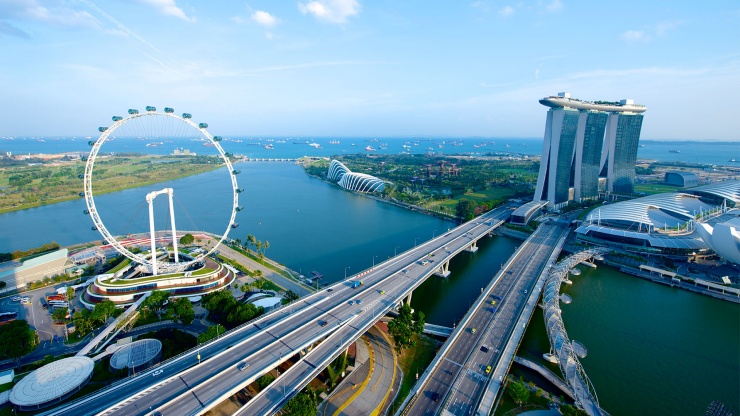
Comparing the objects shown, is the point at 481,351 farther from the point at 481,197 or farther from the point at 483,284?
the point at 481,197

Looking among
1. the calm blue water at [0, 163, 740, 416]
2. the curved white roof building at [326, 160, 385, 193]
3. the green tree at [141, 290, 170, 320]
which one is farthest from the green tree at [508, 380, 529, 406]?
the curved white roof building at [326, 160, 385, 193]

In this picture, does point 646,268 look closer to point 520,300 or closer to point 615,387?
point 520,300

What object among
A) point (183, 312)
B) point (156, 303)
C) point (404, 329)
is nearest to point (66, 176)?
point (156, 303)

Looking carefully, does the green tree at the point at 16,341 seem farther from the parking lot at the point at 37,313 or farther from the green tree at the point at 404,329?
the green tree at the point at 404,329

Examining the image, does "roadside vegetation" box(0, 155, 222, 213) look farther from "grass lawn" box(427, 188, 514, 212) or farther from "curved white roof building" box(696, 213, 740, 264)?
"curved white roof building" box(696, 213, 740, 264)

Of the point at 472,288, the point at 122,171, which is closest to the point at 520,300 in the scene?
the point at 472,288

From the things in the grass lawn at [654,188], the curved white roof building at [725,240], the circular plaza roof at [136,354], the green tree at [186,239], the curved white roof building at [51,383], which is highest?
the curved white roof building at [725,240]

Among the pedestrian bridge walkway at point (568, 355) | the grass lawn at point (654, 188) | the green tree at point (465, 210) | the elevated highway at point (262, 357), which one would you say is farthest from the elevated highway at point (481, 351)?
the grass lawn at point (654, 188)

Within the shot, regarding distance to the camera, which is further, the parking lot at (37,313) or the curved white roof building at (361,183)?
the curved white roof building at (361,183)
